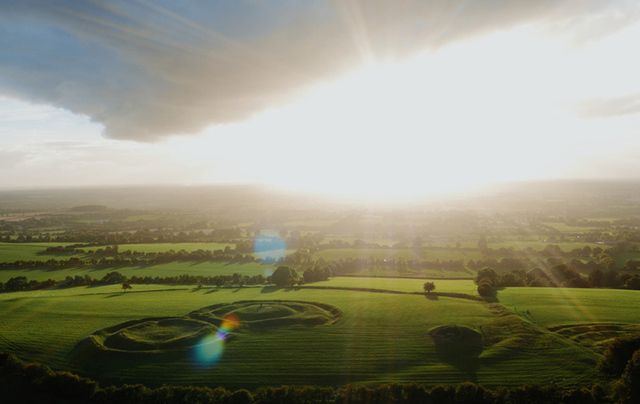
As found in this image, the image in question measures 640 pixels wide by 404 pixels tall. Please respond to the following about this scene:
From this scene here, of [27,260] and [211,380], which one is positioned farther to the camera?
[27,260]

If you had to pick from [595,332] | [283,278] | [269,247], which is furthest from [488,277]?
[269,247]

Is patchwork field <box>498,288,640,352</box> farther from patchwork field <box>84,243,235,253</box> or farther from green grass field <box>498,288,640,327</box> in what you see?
patchwork field <box>84,243,235,253</box>

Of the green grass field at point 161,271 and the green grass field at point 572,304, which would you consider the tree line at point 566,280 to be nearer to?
the green grass field at point 572,304

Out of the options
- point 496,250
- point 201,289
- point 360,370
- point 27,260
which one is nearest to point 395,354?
point 360,370

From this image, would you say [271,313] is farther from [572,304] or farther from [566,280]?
[566,280]

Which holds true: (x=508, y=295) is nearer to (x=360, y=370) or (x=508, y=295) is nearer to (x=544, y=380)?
(x=544, y=380)

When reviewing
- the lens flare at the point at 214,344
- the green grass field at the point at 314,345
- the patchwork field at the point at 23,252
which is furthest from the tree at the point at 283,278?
the patchwork field at the point at 23,252

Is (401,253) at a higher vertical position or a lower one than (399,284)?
higher
